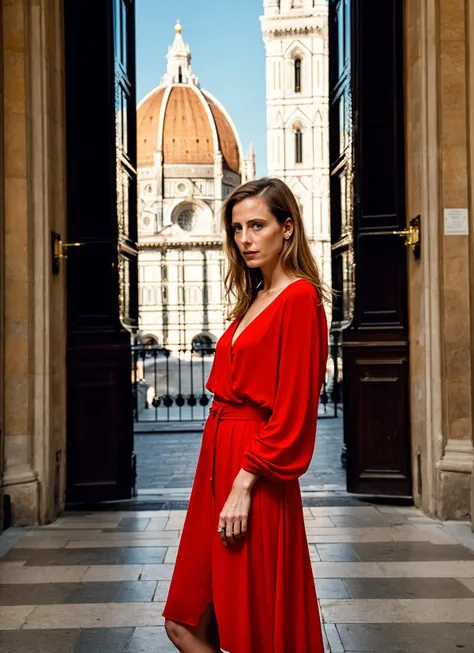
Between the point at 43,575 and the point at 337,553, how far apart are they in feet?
5.20

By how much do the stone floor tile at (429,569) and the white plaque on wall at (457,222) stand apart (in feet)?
7.06

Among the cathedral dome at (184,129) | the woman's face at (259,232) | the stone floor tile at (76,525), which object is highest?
the cathedral dome at (184,129)

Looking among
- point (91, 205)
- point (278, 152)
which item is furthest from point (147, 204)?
point (91, 205)

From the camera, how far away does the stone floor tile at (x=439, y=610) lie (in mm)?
3350

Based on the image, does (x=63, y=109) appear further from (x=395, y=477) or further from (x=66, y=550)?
(x=395, y=477)

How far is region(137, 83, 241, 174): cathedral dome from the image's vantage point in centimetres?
8962

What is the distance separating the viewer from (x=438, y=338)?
5363 millimetres

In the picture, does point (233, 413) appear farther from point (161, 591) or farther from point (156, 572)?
point (156, 572)

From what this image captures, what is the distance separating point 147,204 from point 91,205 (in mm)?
76949

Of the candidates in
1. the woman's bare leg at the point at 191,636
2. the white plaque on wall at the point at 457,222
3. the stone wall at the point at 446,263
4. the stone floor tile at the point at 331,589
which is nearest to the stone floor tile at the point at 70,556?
the stone floor tile at the point at 331,589

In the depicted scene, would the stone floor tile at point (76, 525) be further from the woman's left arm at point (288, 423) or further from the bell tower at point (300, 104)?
the bell tower at point (300, 104)

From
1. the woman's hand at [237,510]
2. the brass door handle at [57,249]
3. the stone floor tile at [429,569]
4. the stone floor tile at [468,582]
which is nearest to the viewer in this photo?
the woman's hand at [237,510]

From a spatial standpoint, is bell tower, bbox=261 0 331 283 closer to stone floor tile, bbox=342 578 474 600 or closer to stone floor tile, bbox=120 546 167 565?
stone floor tile, bbox=120 546 167 565

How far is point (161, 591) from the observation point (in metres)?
3.81
